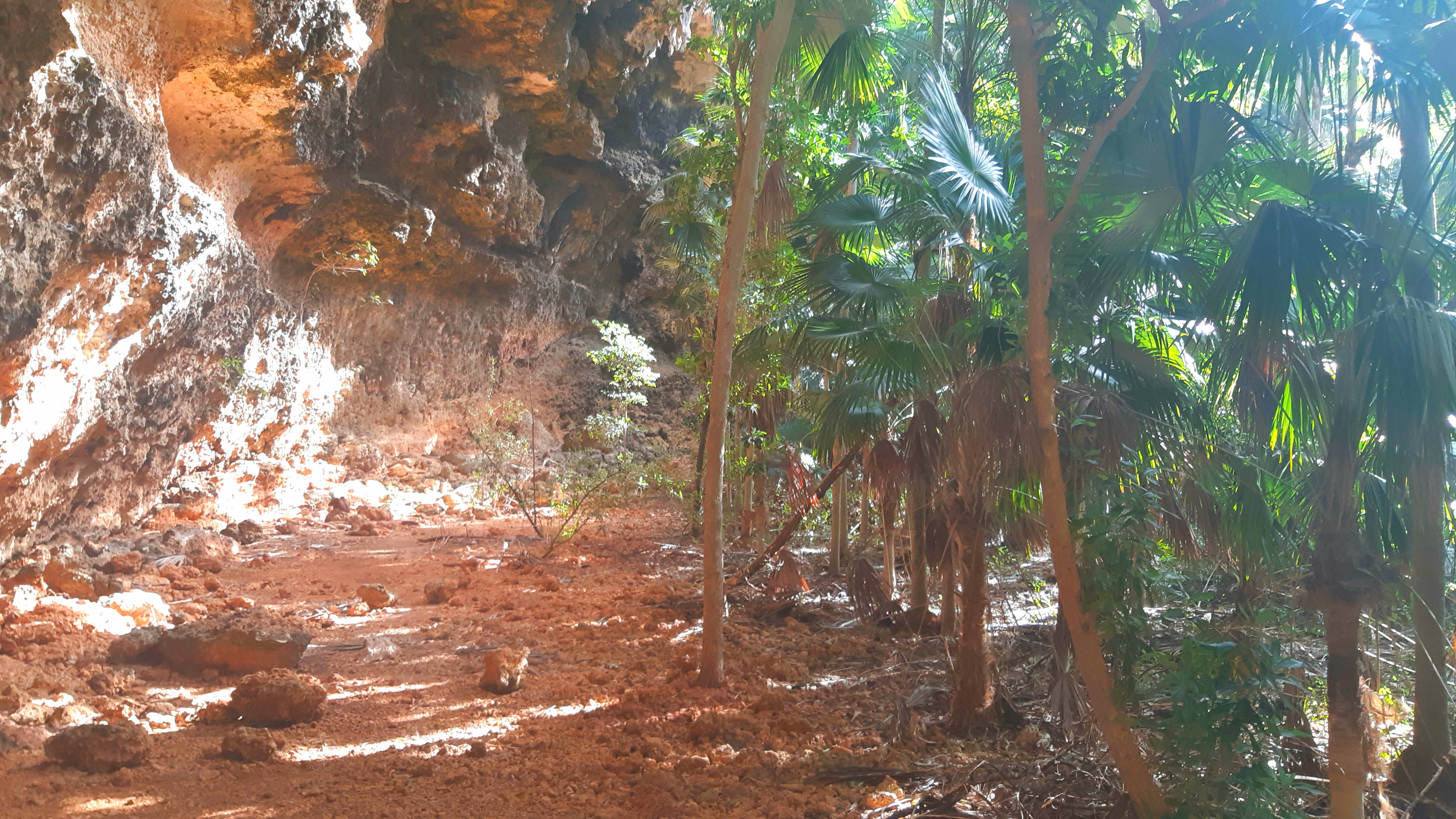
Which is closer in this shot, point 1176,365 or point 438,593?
point 1176,365

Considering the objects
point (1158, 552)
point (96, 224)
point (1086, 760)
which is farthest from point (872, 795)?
point (96, 224)

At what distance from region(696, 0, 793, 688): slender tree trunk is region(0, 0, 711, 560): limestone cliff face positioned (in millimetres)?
3896

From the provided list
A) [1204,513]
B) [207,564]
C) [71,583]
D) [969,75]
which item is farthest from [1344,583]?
[207,564]

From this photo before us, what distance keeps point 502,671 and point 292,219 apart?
8.56 metres

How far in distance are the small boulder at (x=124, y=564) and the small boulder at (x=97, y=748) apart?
4736 millimetres

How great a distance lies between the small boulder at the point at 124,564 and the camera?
8.58 m

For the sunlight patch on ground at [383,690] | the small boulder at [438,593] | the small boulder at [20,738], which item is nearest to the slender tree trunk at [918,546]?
the sunlight patch on ground at [383,690]

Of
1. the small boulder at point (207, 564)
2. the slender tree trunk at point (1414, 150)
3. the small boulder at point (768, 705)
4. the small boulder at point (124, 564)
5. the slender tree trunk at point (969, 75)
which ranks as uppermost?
the slender tree trunk at point (969, 75)

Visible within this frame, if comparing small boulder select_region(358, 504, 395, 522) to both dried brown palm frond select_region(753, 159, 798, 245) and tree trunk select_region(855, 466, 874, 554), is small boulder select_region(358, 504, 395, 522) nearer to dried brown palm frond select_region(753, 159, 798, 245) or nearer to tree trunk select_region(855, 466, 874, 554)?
tree trunk select_region(855, 466, 874, 554)

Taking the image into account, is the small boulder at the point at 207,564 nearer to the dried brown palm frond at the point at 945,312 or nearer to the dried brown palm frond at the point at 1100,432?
the dried brown palm frond at the point at 945,312

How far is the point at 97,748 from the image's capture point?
175 inches

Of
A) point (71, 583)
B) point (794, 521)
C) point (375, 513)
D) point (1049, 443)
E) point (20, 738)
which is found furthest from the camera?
point (375, 513)

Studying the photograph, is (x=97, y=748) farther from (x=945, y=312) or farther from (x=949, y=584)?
(x=945, y=312)

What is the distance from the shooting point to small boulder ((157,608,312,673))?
6.19 meters
